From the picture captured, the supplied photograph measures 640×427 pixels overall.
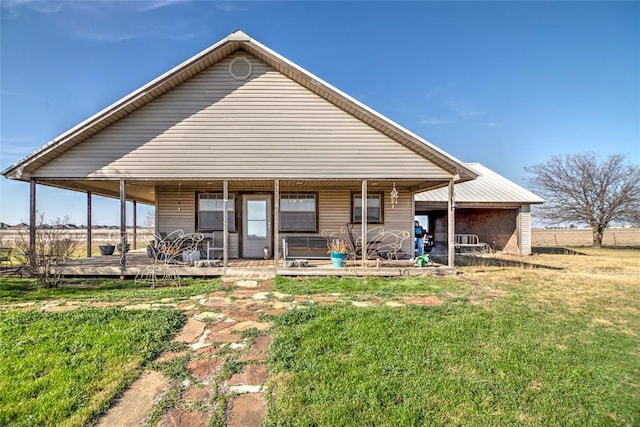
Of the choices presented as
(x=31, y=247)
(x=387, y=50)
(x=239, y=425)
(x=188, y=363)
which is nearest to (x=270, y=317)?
(x=188, y=363)

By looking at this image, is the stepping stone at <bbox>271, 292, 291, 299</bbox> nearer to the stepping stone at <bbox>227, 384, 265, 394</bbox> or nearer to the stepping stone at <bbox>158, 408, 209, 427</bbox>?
the stepping stone at <bbox>227, 384, 265, 394</bbox>

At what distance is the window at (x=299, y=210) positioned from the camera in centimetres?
1149

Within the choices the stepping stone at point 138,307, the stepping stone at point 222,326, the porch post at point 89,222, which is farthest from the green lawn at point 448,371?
the porch post at point 89,222

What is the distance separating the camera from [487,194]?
16.3 meters

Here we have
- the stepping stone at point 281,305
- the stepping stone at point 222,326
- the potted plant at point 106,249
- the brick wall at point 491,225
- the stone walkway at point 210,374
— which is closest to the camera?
the stone walkway at point 210,374

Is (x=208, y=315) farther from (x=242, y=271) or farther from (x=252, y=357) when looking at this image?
(x=242, y=271)

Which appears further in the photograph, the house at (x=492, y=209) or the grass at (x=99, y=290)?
the house at (x=492, y=209)

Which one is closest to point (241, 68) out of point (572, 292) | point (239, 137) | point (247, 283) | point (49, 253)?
point (239, 137)

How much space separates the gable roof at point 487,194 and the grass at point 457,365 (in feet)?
34.5

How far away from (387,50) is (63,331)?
15.7 metres

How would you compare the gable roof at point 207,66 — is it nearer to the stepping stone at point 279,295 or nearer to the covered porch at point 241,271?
the covered porch at point 241,271

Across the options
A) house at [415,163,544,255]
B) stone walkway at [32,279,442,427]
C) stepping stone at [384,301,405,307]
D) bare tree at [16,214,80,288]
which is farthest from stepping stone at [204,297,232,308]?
house at [415,163,544,255]

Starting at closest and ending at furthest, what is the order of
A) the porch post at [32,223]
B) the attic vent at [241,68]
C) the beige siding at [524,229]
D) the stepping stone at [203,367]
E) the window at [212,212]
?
the stepping stone at [203,367], the porch post at [32,223], the attic vent at [241,68], the window at [212,212], the beige siding at [524,229]

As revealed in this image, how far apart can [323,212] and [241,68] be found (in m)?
5.35
